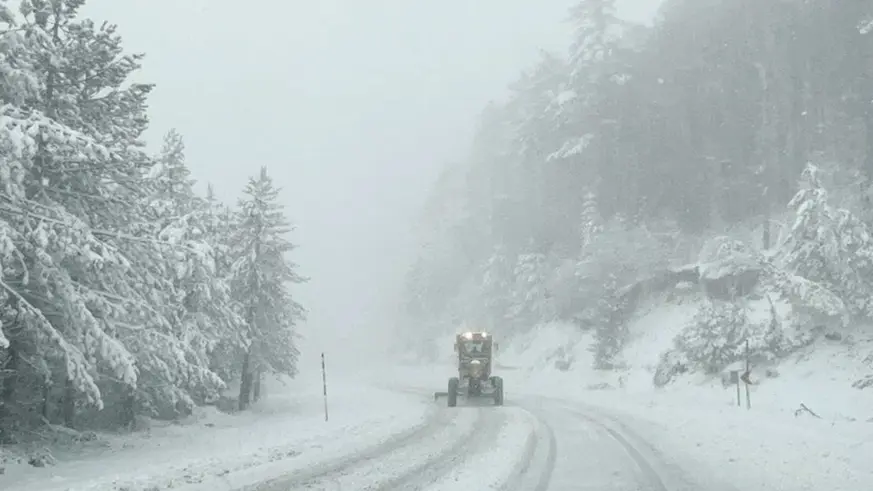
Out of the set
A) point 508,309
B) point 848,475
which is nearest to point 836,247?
point 848,475

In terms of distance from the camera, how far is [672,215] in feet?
124

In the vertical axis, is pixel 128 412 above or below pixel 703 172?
below

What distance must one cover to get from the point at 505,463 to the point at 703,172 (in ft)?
103

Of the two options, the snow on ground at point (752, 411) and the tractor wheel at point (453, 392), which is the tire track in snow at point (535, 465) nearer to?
the snow on ground at point (752, 411)

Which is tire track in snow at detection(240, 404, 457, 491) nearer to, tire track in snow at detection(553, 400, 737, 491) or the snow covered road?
the snow covered road

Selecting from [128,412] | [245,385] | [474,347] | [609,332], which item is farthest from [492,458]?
[609,332]

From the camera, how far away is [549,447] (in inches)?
482

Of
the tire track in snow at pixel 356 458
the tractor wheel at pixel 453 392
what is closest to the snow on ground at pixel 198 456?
the tire track in snow at pixel 356 458

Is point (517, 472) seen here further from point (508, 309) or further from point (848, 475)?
point (508, 309)

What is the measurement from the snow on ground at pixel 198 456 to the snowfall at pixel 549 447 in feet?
0.17

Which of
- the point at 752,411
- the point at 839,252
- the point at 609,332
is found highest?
the point at 839,252

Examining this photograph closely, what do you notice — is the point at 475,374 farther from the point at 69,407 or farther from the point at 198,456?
the point at 69,407

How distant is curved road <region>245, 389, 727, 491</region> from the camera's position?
8867 millimetres

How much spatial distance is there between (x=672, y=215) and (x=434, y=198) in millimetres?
48739
